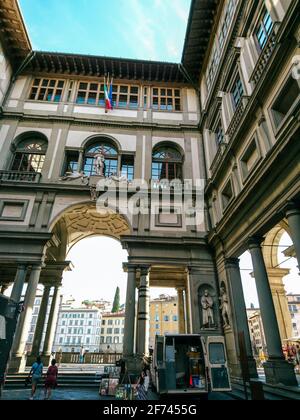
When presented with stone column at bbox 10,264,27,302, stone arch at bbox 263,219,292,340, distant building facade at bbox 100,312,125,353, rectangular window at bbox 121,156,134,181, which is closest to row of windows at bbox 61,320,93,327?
distant building facade at bbox 100,312,125,353

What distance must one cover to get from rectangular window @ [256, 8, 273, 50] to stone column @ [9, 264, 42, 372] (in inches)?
606

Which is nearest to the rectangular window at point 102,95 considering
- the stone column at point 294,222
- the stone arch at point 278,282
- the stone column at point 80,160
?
the stone column at point 80,160

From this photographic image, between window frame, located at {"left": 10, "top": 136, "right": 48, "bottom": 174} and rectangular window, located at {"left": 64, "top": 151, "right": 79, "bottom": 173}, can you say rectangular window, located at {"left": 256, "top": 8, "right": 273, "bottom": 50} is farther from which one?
window frame, located at {"left": 10, "top": 136, "right": 48, "bottom": 174}

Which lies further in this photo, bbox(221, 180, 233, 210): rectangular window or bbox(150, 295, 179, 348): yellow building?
bbox(150, 295, 179, 348): yellow building

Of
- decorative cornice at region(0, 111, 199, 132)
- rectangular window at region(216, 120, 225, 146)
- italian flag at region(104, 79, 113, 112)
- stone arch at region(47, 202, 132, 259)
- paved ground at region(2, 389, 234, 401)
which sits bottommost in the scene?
paved ground at region(2, 389, 234, 401)

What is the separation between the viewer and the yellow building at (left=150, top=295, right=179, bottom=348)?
76.7 meters

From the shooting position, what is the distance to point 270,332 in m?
8.80

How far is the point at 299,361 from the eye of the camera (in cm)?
1449

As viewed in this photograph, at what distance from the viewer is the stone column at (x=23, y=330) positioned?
1227 centimetres

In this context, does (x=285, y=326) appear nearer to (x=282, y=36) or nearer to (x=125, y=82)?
(x=282, y=36)

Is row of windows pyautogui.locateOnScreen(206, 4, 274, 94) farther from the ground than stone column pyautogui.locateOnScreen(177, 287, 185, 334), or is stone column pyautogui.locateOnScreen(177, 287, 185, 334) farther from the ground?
row of windows pyautogui.locateOnScreen(206, 4, 274, 94)

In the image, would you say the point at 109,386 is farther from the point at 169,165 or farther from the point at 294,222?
the point at 169,165

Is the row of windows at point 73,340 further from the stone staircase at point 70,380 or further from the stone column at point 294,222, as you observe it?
the stone column at point 294,222

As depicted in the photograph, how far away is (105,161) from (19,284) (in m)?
9.63
